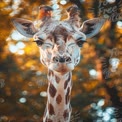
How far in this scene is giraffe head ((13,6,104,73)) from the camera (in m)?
2.21

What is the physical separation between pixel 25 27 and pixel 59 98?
1.67 ft

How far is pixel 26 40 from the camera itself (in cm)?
279

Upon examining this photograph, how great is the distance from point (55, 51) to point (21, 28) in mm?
395

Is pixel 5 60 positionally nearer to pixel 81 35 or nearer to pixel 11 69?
pixel 11 69

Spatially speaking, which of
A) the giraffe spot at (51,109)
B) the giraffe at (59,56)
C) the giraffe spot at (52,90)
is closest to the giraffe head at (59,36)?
the giraffe at (59,56)

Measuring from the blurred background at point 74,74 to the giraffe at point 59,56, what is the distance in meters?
0.36

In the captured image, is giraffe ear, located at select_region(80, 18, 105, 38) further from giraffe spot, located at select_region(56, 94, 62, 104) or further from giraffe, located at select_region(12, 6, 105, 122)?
giraffe spot, located at select_region(56, 94, 62, 104)

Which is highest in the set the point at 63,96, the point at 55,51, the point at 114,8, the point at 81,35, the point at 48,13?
the point at 114,8

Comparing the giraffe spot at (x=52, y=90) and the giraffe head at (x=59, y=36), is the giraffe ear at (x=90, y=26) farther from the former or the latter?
the giraffe spot at (x=52, y=90)

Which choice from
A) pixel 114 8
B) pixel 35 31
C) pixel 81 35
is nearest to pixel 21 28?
pixel 35 31

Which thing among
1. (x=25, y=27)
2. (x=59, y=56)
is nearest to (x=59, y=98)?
(x=59, y=56)

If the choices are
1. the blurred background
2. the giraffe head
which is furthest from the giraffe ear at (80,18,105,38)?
the blurred background

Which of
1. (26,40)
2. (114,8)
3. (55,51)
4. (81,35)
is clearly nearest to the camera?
(55,51)

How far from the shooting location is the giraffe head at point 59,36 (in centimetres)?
221
